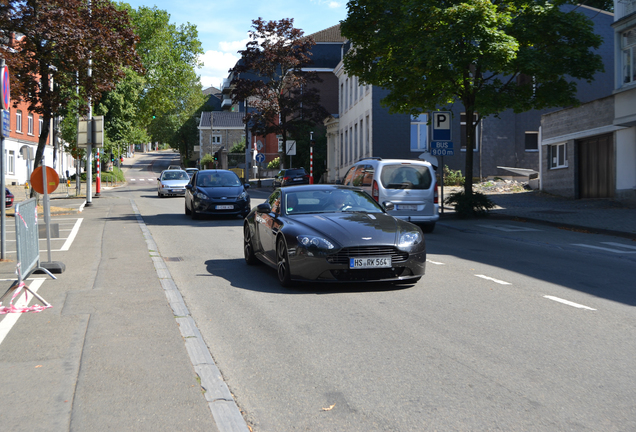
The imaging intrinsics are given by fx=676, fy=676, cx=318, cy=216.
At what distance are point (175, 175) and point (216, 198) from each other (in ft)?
56.3

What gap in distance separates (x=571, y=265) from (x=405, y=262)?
3872mm

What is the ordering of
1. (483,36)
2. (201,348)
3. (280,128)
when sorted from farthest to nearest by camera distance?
(280,128) < (483,36) < (201,348)

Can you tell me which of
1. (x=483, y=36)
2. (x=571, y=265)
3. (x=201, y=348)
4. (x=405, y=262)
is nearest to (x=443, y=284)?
(x=405, y=262)

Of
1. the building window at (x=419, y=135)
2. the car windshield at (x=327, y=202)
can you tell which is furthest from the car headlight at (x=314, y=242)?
the building window at (x=419, y=135)

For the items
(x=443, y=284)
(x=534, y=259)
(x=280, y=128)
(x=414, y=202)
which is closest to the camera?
(x=443, y=284)

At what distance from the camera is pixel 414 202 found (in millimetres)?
16219

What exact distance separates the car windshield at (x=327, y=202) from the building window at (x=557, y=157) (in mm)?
22562

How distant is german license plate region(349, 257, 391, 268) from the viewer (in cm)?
807

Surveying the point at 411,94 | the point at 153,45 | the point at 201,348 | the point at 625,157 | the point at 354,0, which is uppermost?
the point at 153,45

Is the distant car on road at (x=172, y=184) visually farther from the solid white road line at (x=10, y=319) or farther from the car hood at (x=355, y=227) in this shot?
the car hood at (x=355, y=227)

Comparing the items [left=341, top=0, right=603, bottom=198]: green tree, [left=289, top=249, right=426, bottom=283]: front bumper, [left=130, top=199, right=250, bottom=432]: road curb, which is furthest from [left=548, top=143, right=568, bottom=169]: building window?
[left=130, top=199, right=250, bottom=432]: road curb

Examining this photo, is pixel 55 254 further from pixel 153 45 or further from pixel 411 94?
pixel 153 45

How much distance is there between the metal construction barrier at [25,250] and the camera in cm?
733

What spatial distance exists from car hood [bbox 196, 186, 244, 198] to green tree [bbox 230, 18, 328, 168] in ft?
105
